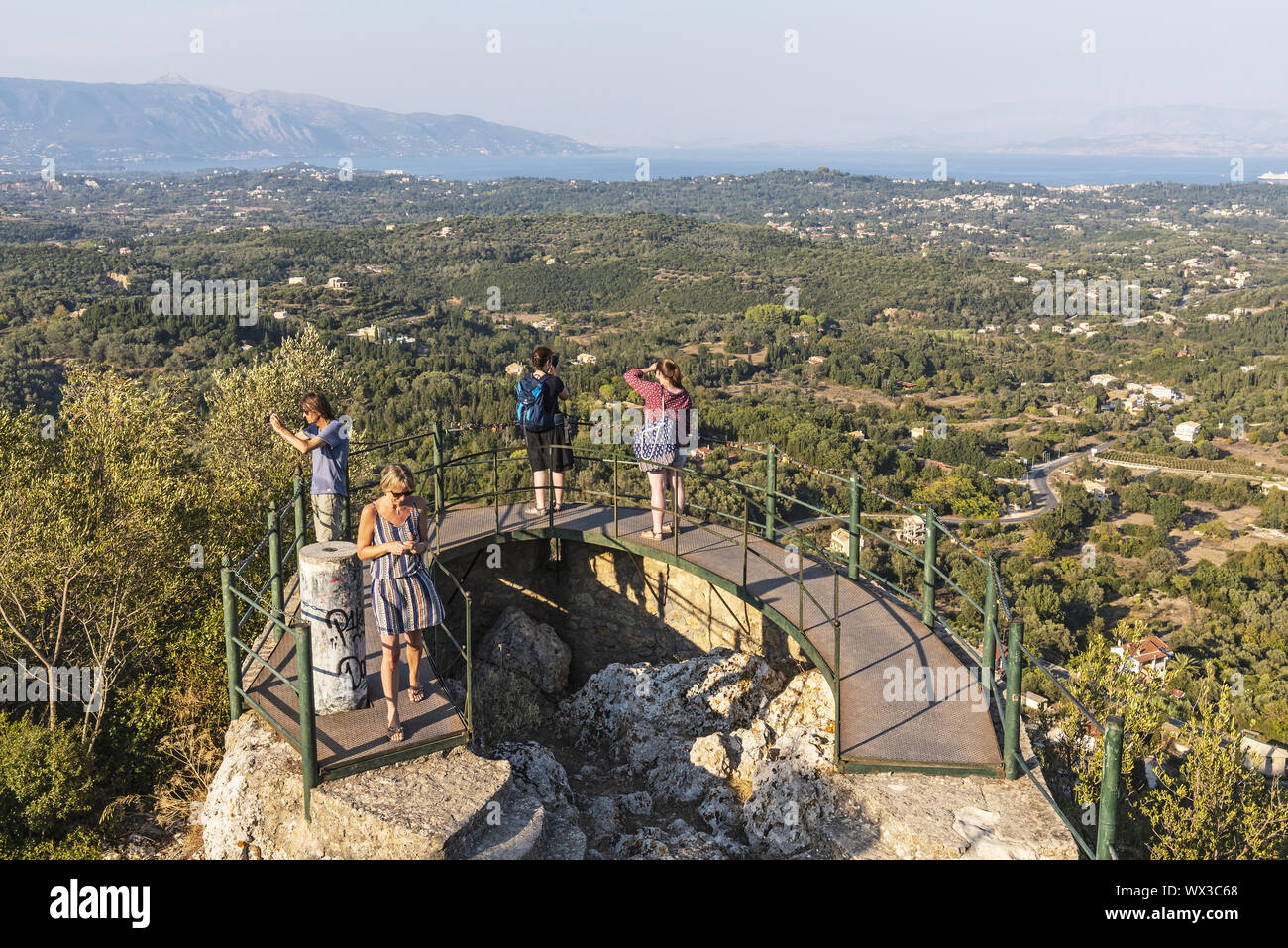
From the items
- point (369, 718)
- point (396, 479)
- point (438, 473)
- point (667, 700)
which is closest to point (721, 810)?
point (667, 700)

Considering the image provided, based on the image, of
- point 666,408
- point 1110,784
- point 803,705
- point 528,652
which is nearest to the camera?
point 1110,784

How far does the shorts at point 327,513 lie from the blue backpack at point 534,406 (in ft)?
6.64

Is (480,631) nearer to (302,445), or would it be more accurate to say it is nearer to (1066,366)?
(302,445)

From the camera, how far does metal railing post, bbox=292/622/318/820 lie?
223 inches

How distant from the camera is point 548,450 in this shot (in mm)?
10156

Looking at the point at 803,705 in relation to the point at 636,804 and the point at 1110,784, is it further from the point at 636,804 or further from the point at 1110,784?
the point at 1110,784

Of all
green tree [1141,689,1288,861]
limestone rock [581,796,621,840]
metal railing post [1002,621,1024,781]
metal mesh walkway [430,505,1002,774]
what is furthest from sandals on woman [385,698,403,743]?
green tree [1141,689,1288,861]

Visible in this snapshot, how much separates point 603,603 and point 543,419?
2241 mm

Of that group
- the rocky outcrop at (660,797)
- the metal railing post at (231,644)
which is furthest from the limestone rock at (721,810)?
the metal railing post at (231,644)

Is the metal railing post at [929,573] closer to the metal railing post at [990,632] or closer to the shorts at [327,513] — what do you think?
the metal railing post at [990,632]

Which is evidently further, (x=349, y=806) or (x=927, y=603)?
(x=927, y=603)

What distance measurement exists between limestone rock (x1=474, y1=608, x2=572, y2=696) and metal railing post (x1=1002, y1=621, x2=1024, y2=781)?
4.86 metres
